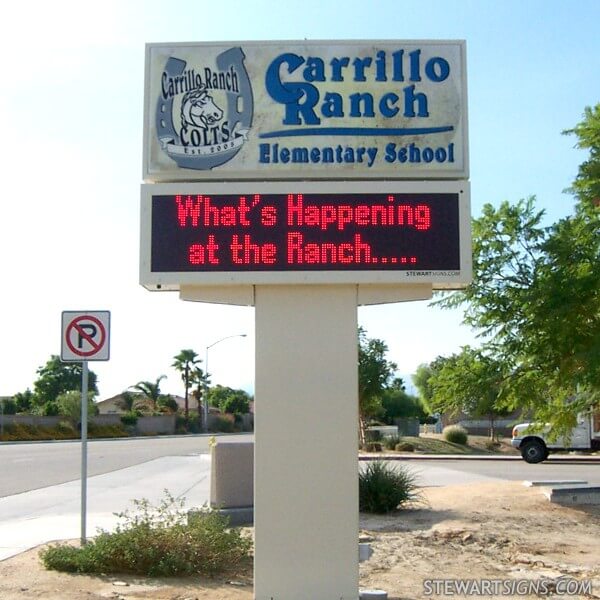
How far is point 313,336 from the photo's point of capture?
7.69 m

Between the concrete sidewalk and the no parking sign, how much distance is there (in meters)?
2.51

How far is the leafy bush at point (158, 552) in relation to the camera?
8.77m

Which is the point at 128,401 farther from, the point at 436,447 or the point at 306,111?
the point at 306,111

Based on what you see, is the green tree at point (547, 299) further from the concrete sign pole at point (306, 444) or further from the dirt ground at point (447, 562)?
the concrete sign pole at point (306, 444)

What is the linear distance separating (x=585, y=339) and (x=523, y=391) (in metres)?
1.33

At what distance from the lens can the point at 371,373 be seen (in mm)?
35125

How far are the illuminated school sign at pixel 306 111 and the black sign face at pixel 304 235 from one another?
518mm

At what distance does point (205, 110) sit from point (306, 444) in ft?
10.4

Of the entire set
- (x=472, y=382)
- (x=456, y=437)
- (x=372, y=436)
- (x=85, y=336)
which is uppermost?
(x=85, y=336)

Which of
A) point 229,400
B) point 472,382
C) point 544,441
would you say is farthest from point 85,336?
point 229,400

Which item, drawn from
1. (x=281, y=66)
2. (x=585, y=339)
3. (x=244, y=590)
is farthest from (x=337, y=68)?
(x=585, y=339)

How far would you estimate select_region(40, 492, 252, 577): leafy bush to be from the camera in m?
8.77

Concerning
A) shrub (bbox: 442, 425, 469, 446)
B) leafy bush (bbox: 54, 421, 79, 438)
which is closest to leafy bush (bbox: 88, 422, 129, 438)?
leafy bush (bbox: 54, 421, 79, 438)

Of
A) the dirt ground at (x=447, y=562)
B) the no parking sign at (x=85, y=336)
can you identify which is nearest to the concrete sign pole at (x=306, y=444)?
the dirt ground at (x=447, y=562)
